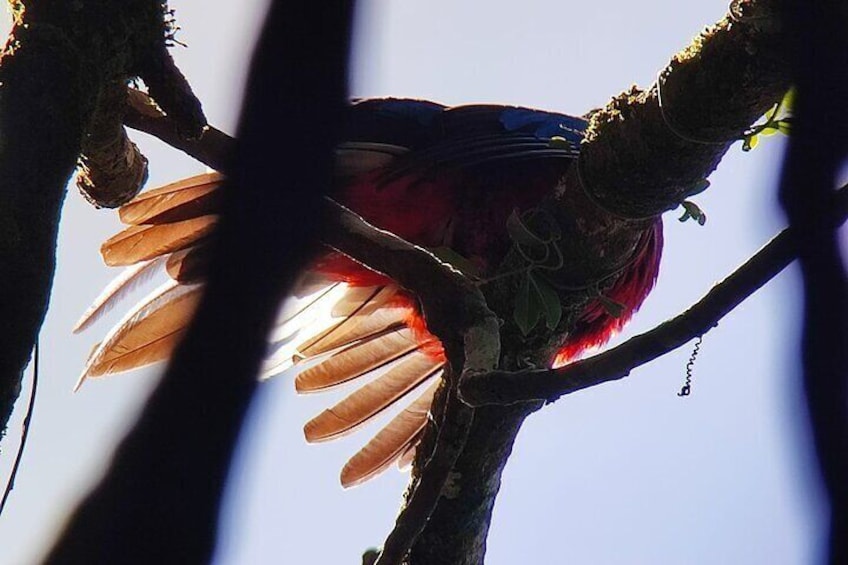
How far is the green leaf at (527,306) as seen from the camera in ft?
5.71

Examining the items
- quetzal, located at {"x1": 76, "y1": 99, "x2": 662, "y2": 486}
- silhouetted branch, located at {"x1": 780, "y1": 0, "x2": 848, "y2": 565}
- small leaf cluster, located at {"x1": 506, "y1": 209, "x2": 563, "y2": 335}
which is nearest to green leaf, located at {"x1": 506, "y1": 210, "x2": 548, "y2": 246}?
small leaf cluster, located at {"x1": 506, "y1": 209, "x2": 563, "y2": 335}

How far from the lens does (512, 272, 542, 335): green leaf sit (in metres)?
1.74

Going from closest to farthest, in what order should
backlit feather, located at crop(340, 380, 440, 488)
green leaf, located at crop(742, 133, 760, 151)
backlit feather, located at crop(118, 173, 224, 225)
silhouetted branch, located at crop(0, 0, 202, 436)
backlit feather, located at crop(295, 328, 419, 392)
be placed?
silhouetted branch, located at crop(0, 0, 202, 436), green leaf, located at crop(742, 133, 760, 151), backlit feather, located at crop(118, 173, 224, 225), backlit feather, located at crop(340, 380, 440, 488), backlit feather, located at crop(295, 328, 419, 392)

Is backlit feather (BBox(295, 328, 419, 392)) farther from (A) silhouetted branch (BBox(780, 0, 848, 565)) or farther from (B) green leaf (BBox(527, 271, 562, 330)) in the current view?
(A) silhouetted branch (BBox(780, 0, 848, 565))

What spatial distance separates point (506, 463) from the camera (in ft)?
6.13

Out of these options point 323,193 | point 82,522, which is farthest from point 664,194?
point 82,522

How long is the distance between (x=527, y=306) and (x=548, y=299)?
1.7 inches

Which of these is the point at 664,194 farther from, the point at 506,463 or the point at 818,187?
the point at 818,187

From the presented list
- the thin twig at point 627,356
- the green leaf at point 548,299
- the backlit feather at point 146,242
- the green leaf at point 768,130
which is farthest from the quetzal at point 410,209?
the thin twig at point 627,356

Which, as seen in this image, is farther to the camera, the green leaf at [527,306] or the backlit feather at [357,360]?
the backlit feather at [357,360]

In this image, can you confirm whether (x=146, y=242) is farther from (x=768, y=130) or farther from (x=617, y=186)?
(x=768, y=130)

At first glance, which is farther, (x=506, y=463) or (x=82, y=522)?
(x=506, y=463)

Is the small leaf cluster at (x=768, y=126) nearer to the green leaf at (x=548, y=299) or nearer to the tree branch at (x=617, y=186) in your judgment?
the tree branch at (x=617, y=186)

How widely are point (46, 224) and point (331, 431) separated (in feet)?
7.02
